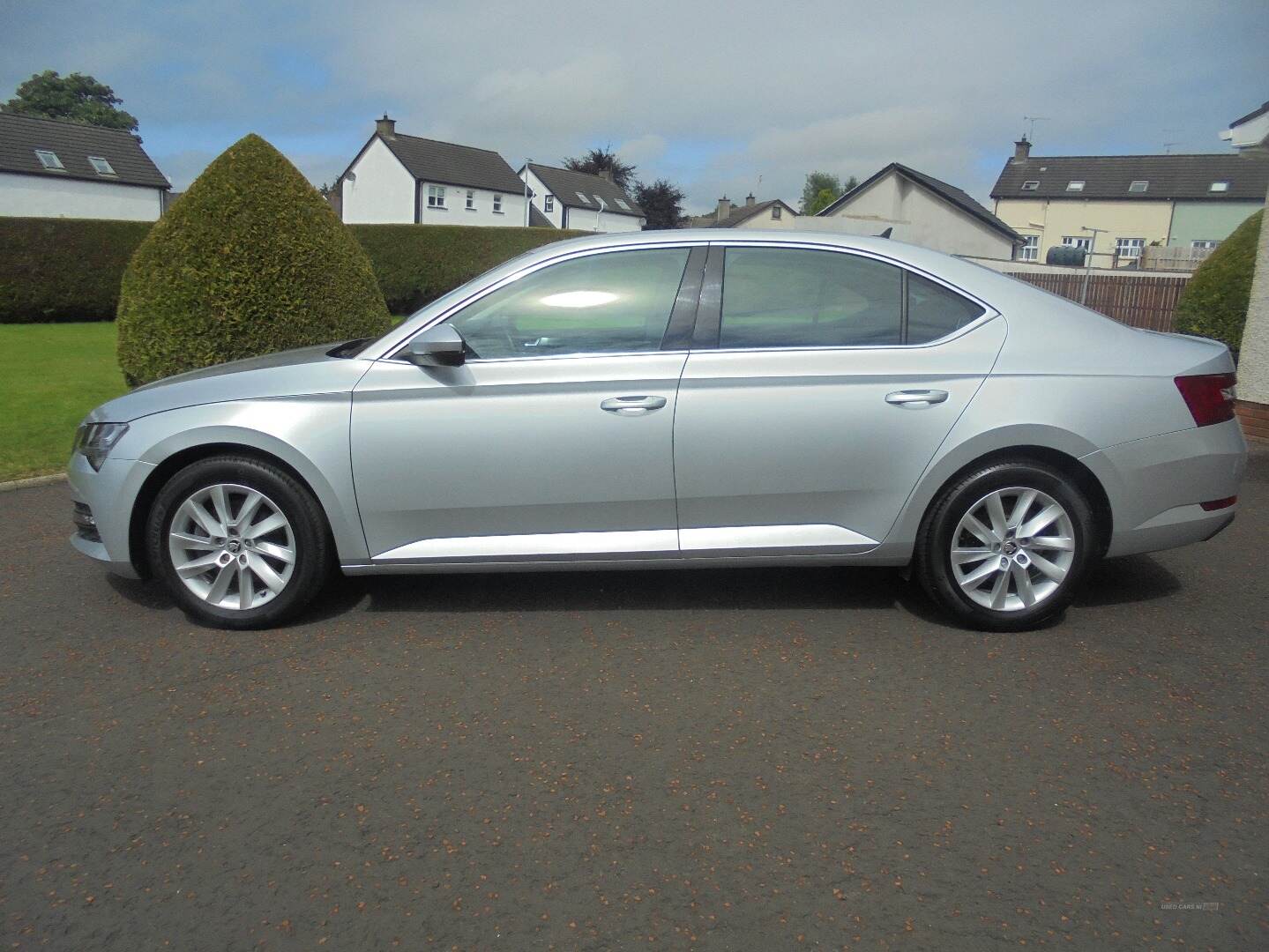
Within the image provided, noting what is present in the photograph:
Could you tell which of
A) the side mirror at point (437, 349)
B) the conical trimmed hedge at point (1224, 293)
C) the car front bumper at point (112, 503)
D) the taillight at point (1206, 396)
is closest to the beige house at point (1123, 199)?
the conical trimmed hedge at point (1224, 293)

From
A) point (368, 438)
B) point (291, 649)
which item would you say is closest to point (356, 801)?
point (291, 649)

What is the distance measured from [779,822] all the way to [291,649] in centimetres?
231

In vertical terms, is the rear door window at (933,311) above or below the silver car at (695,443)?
above

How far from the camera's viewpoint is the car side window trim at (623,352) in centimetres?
449

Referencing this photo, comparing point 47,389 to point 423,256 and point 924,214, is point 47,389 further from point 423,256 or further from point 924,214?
point 924,214

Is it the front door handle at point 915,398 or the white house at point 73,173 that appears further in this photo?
the white house at point 73,173

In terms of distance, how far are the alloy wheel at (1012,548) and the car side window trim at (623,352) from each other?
1.45 metres

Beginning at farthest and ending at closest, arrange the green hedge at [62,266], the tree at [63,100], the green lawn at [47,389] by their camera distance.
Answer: the tree at [63,100], the green hedge at [62,266], the green lawn at [47,389]

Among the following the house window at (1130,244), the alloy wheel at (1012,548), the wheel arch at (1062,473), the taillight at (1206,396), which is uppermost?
the house window at (1130,244)

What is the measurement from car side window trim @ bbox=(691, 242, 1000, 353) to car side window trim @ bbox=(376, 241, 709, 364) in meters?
0.04

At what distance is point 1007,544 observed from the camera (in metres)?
4.50

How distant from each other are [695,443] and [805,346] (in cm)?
65

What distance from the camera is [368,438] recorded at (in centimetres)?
443

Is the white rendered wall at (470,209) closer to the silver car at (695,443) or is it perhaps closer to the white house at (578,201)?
the white house at (578,201)
